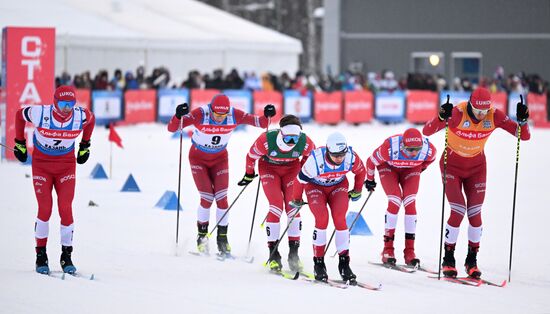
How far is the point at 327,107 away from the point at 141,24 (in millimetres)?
8379

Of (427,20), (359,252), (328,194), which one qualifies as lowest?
(359,252)

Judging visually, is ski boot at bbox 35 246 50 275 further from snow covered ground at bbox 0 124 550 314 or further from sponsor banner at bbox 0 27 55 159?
sponsor banner at bbox 0 27 55 159

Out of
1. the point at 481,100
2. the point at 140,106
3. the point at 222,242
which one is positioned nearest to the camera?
the point at 481,100

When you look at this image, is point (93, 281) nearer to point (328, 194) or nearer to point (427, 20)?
point (328, 194)

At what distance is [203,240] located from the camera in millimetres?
13047

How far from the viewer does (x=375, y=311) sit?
9.77 m

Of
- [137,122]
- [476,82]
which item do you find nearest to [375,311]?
[137,122]

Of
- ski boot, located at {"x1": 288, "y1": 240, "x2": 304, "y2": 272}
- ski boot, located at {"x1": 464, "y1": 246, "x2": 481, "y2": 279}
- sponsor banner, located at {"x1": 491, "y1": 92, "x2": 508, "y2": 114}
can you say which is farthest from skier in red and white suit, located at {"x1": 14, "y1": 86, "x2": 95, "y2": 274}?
sponsor banner, located at {"x1": 491, "y1": 92, "x2": 508, "y2": 114}

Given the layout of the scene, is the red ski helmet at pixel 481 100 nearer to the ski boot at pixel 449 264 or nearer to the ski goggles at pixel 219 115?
the ski boot at pixel 449 264

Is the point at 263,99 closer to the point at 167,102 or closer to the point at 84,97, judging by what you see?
the point at 167,102

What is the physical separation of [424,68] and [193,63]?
41.7ft

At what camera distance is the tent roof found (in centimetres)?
3481

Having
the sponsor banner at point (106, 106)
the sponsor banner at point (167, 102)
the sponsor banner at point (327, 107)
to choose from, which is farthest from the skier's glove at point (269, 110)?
the sponsor banner at point (327, 107)

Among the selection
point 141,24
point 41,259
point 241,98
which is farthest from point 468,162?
point 141,24
